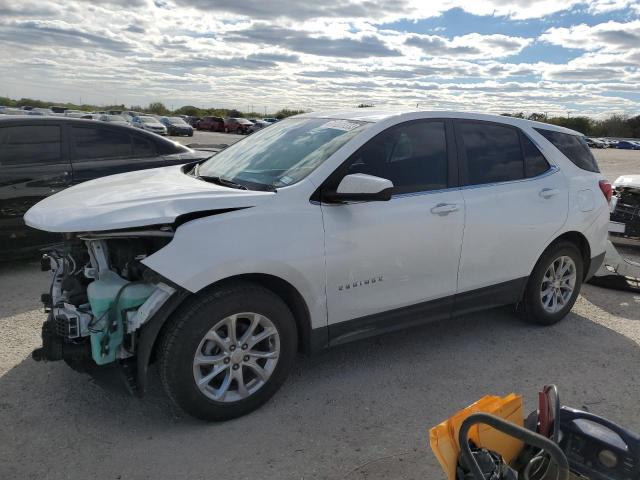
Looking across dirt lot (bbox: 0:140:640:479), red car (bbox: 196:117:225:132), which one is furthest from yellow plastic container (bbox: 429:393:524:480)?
red car (bbox: 196:117:225:132)

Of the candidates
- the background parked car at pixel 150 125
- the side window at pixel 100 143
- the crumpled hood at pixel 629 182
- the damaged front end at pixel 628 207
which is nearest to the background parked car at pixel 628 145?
the background parked car at pixel 150 125

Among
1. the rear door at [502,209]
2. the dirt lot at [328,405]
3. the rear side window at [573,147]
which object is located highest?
the rear side window at [573,147]

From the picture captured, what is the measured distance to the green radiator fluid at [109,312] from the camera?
2967 millimetres

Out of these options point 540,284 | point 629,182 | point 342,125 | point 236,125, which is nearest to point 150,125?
point 236,125

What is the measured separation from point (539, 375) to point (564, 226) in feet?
4.39

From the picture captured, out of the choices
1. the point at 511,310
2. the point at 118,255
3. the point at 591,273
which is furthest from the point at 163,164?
the point at 591,273

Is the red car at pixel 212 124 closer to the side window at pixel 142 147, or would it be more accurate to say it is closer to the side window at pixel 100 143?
the side window at pixel 142 147

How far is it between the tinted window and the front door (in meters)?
0.86

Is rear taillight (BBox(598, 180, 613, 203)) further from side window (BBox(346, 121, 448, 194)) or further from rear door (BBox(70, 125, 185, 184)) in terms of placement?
rear door (BBox(70, 125, 185, 184))

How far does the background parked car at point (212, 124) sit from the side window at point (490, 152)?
48294 millimetres

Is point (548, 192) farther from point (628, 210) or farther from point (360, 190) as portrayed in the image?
point (628, 210)

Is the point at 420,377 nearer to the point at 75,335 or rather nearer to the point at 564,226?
the point at 564,226

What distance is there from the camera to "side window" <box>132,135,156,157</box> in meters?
6.61

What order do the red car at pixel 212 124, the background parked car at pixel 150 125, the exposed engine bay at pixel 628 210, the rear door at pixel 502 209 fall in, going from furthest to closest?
1. the red car at pixel 212 124
2. the background parked car at pixel 150 125
3. the exposed engine bay at pixel 628 210
4. the rear door at pixel 502 209
